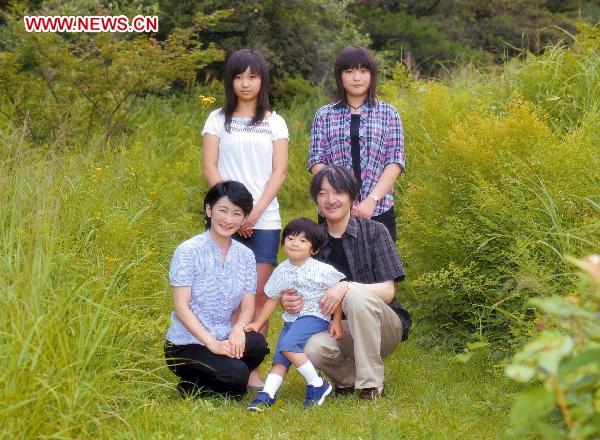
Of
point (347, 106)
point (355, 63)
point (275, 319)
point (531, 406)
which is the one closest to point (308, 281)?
point (347, 106)

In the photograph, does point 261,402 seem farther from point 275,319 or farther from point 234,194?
point 275,319

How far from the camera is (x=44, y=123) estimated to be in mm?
8828

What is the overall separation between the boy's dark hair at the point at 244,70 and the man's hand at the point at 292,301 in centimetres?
102

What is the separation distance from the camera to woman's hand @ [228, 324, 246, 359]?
4.93m

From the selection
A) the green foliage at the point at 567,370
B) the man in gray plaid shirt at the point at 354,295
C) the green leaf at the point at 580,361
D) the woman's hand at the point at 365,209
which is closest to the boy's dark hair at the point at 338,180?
the man in gray plaid shirt at the point at 354,295

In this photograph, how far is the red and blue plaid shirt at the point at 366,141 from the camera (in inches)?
225

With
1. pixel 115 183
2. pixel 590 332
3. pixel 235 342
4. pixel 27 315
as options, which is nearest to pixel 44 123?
pixel 115 183

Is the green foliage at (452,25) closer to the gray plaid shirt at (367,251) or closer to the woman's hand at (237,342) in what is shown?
the gray plaid shirt at (367,251)

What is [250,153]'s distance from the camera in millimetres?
5531

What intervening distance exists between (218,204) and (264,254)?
0.62 m

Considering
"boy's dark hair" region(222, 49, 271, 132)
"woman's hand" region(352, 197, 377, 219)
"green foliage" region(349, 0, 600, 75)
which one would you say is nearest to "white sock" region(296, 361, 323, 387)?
"woman's hand" region(352, 197, 377, 219)

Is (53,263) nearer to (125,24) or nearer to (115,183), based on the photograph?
(115,183)

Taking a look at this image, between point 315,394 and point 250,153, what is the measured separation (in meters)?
1.39

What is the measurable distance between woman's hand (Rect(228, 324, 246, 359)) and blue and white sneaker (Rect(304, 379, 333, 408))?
0.37m
